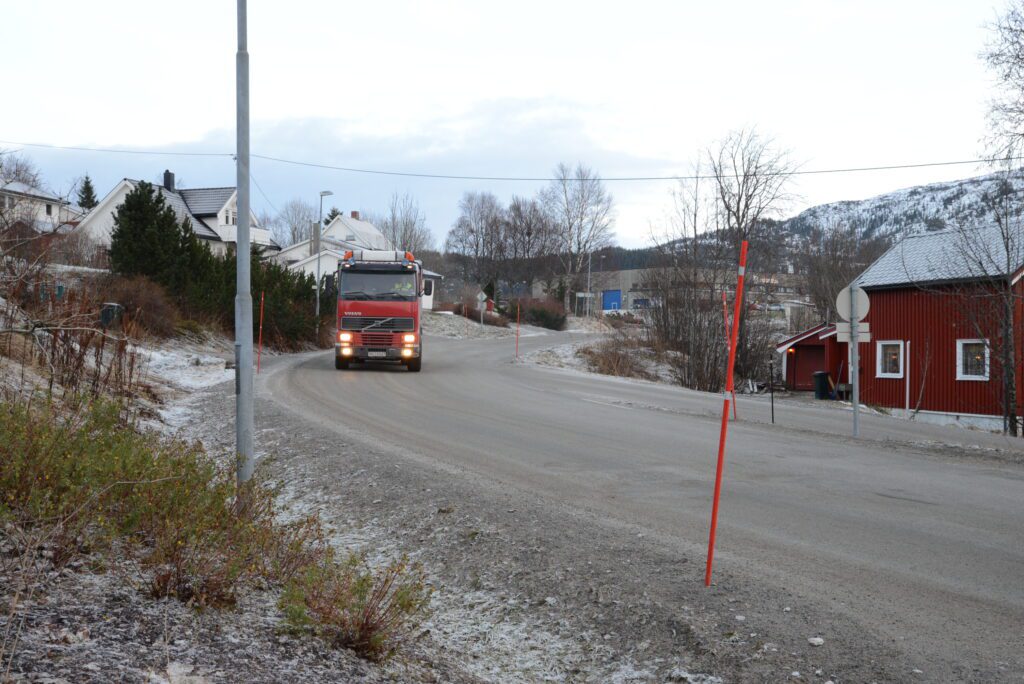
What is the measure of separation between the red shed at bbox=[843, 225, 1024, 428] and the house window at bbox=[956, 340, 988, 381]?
30 mm

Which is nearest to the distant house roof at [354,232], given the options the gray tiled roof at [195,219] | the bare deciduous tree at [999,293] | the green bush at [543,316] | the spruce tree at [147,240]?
the gray tiled roof at [195,219]

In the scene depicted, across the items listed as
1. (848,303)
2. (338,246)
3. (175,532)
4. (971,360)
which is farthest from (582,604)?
(338,246)

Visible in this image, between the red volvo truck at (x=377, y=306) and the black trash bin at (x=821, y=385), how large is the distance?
18.8 meters

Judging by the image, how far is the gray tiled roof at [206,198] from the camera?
227 ft

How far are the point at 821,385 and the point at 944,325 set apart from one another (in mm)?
6973

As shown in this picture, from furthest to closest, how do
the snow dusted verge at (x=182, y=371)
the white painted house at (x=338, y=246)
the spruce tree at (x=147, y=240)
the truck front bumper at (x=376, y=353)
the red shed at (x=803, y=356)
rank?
the white painted house at (x=338, y=246) < the red shed at (x=803, y=356) < the spruce tree at (x=147, y=240) < the truck front bumper at (x=376, y=353) < the snow dusted verge at (x=182, y=371)

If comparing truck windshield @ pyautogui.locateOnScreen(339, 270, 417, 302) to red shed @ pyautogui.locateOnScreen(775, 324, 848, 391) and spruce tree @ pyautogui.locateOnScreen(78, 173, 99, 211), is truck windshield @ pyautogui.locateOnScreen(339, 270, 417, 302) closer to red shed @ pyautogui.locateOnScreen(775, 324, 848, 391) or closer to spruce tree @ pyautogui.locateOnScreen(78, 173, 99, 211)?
red shed @ pyautogui.locateOnScreen(775, 324, 848, 391)

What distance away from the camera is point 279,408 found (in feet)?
53.1

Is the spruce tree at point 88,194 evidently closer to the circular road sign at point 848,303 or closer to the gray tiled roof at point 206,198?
the gray tiled roof at point 206,198

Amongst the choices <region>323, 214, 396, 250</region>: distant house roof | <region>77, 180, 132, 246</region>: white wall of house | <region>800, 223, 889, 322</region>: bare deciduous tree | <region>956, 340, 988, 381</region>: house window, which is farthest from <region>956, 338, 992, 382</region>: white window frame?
<region>323, 214, 396, 250</region>: distant house roof

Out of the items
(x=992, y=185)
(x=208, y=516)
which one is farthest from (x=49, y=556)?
(x=992, y=185)

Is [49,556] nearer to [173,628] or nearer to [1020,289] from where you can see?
[173,628]

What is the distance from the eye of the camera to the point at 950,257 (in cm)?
3003

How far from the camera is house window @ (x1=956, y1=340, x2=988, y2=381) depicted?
92.4ft
